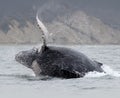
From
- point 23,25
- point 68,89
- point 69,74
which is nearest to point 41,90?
point 68,89

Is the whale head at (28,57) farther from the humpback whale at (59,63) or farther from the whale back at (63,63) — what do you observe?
the whale back at (63,63)

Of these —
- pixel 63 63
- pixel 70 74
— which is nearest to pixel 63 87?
pixel 70 74

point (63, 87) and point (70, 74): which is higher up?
point (70, 74)

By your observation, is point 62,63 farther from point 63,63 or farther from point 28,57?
point 28,57

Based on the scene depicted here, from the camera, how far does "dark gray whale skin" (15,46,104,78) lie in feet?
60.9

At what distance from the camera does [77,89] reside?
1630 cm

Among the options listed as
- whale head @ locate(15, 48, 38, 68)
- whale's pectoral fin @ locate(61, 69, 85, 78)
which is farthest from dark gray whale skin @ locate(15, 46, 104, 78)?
whale head @ locate(15, 48, 38, 68)

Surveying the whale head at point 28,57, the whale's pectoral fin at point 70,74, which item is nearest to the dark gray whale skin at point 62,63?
the whale's pectoral fin at point 70,74

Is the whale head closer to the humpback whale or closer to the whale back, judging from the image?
the humpback whale

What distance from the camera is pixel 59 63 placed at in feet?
61.4

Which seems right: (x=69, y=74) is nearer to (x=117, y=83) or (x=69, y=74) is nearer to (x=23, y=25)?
(x=117, y=83)

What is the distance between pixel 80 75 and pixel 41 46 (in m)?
1.76

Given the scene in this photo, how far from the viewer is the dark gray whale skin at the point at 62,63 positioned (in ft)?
60.9

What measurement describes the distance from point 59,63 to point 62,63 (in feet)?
0.35
